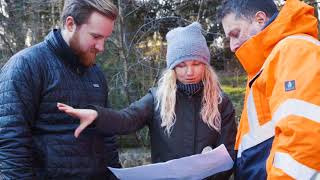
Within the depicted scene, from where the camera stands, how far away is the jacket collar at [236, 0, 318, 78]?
1.71m

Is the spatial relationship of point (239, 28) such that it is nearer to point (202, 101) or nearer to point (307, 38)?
point (307, 38)

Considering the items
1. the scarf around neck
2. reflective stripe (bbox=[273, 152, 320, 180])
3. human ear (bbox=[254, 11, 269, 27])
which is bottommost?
reflective stripe (bbox=[273, 152, 320, 180])

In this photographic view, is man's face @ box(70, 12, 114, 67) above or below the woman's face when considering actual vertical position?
above

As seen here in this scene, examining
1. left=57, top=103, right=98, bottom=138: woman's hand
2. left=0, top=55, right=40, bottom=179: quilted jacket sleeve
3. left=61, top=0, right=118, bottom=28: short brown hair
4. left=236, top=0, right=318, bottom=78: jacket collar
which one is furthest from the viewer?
left=61, top=0, right=118, bottom=28: short brown hair

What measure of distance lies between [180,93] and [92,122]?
1.88 feet

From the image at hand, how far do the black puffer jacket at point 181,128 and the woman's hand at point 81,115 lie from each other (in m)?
0.17

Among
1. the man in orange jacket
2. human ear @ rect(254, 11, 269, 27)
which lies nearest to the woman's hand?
the man in orange jacket

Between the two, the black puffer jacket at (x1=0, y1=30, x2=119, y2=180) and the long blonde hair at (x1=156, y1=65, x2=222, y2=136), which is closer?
the black puffer jacket at (x1=0, y1=30, x2=119, y2=180)

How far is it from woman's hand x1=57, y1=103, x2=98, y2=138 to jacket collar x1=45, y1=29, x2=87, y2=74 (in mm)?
249

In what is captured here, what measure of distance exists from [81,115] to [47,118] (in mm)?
161

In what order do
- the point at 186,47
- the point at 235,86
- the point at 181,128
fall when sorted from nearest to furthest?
1. the point at 181,128
2. the point at 186,47
3. the point at 235,86

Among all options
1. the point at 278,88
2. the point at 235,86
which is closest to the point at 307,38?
the point at 278,88

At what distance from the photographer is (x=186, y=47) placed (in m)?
2.48

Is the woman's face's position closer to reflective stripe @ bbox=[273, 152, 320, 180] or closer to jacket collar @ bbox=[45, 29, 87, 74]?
jacket collar @ bbox=[45, 29, 87, 74]
